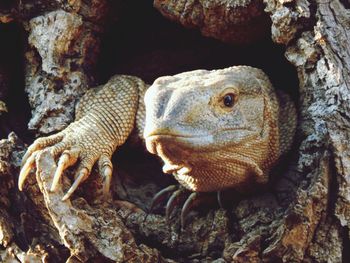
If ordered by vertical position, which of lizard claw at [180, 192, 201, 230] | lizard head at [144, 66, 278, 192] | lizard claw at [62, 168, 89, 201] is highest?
lizard head at [144, 66, 278, 192]

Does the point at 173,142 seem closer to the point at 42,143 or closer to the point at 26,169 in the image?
the point at 26,169

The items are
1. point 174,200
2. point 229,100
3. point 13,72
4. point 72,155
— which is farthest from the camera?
point 13,72

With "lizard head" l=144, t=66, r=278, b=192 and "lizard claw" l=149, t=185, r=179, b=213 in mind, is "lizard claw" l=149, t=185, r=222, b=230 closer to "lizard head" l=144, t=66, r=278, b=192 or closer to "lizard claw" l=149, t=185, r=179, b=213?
"lizard claw" l=149, t=185, r=179, b=213

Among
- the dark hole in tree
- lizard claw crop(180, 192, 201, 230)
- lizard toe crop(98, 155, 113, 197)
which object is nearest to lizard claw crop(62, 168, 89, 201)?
lizard toe crop(98, 155, 113, 197)

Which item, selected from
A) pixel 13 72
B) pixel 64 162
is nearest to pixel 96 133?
pixel 64 162

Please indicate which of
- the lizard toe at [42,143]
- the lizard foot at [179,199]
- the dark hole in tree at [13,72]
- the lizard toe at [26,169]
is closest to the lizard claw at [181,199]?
the lizard foot at [179,199]

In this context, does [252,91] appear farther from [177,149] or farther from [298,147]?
[177,149]

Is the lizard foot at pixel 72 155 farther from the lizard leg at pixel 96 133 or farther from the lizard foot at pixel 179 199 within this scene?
the lizard foot at pixel 179 199

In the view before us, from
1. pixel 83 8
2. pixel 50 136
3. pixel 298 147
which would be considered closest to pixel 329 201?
pixel 298 147
